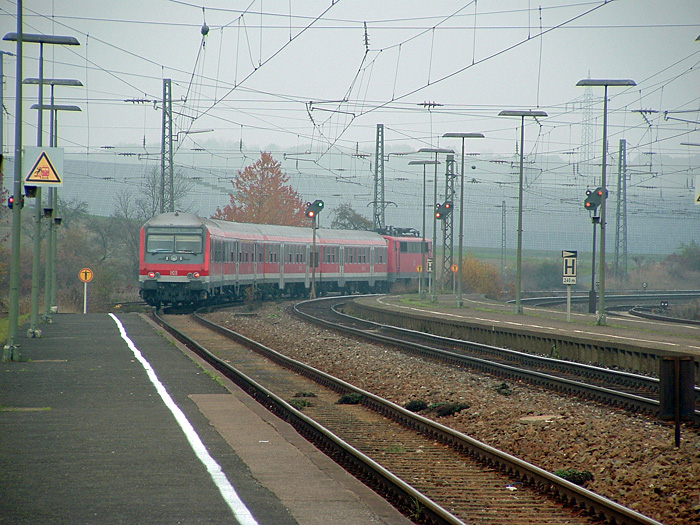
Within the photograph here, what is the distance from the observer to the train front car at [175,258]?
3198cm

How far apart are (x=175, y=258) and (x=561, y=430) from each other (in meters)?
23.2

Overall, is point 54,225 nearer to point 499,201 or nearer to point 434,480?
point 434,480

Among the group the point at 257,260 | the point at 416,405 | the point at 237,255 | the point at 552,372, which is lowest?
the point at 552,372

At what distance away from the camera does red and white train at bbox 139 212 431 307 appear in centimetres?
3212

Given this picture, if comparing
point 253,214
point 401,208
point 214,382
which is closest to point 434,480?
point 214,382

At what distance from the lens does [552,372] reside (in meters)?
17.8

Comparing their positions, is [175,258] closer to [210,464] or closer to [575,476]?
[210,464]

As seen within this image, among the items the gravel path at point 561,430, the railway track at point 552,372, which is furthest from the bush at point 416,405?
the railway track at point 552,372

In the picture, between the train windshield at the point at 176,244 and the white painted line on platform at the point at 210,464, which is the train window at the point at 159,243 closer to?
the train windshield at the point at 176,244

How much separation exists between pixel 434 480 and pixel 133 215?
7443 cm

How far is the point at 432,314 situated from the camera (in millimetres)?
32062

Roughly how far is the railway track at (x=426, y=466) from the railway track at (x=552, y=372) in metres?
3.53

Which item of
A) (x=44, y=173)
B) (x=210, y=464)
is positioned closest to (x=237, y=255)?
(x=44, y=173)

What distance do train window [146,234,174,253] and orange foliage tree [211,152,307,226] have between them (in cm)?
4189
